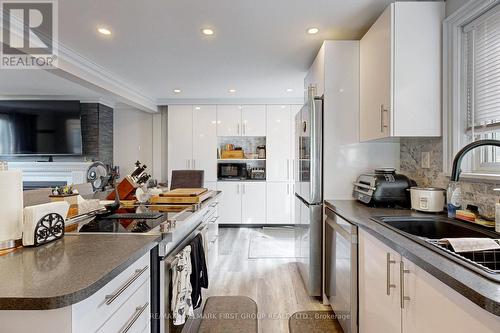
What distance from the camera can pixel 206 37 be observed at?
2.62 metres

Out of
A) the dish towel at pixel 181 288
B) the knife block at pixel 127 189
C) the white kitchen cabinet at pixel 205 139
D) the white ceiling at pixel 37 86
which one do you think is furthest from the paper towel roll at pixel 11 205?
the white kitchen cabinet at pixel 205 139

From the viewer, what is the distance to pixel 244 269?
10.6 ft

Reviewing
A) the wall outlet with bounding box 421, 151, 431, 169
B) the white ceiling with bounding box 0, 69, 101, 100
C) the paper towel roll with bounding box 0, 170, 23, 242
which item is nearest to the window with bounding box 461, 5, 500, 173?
the wall outlet with bounding box 421, 151, 431, 169

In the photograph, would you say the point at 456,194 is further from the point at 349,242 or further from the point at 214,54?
the point at 214,54

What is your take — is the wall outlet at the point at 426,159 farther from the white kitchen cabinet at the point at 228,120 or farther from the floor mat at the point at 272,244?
the white kitchen cabinet at the point at 228,120

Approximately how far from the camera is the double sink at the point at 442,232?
1.14 metres

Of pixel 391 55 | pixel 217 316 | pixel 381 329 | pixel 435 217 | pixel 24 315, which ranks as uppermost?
pixel 391 55

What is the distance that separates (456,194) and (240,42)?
86.1 inches

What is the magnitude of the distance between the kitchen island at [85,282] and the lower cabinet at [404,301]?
3.45ft

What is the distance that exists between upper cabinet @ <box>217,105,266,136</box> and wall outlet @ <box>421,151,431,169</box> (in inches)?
134

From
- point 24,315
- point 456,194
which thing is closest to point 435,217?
point 456,194

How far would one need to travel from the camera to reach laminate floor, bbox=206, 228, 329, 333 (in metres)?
2.30

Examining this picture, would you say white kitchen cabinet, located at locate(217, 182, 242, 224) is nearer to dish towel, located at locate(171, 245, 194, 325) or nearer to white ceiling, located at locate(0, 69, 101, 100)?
white ceiling, located at locate(0, 69, 101, 100)

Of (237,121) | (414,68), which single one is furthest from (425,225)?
(237,121)
